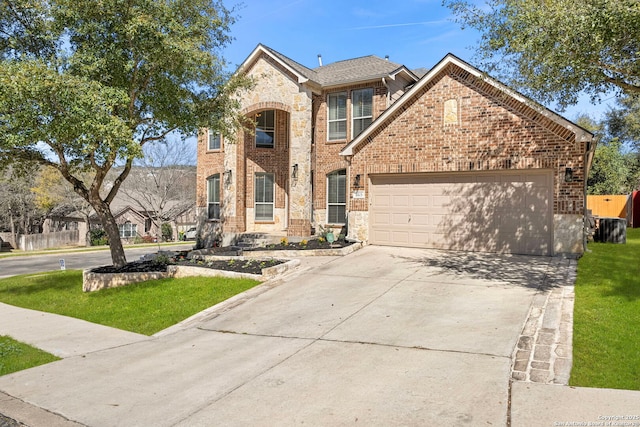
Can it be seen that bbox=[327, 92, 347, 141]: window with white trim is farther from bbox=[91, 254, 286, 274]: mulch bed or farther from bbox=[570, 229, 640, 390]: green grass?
bbox=[570, 229, 640, 390]: green grass

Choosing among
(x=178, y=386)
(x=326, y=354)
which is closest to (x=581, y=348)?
(x=326, y=354)

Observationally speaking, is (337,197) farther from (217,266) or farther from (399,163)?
(217,266)

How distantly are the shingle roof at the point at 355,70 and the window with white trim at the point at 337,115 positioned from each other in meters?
0.64

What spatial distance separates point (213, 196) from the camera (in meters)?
20.7

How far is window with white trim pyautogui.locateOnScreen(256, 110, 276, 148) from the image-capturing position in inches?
780

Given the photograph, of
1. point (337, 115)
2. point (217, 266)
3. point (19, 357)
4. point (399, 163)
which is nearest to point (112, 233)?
point (217, 266)

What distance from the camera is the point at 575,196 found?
1165 cm

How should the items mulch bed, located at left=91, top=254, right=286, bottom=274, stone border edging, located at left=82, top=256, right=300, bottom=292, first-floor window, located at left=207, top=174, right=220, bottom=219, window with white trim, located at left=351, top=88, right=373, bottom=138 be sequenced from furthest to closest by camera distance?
1. first-floor window, located at left=207, top=174, right=220, bottom=219
2. window with white trim, located at left=351, top=88, right=373, bottom=138
3. stone border edging, located at left=82, top=256, right=300, bottom=292
4. mulch bed, located at left=91, top=254, right=286, bottom=274

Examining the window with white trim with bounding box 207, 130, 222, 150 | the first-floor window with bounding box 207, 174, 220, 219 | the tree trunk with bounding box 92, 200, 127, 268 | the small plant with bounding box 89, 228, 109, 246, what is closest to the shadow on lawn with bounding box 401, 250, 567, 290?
the tree trunk with bounding box 92, 200, 127, 268

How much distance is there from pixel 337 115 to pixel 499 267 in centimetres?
977

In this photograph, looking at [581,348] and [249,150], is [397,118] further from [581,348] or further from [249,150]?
[581,348]

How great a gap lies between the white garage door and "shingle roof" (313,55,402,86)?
15.7 feet

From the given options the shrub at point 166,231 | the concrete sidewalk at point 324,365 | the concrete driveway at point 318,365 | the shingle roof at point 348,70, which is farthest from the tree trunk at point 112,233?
the shrub at point 166,231

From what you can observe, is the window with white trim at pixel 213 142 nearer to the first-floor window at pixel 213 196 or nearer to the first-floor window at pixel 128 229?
the first-floor window at pixel 213 196
